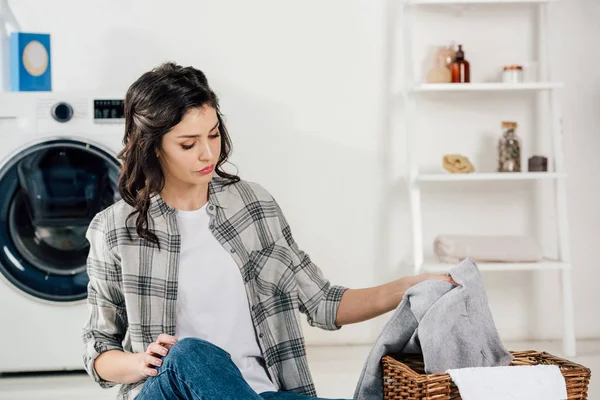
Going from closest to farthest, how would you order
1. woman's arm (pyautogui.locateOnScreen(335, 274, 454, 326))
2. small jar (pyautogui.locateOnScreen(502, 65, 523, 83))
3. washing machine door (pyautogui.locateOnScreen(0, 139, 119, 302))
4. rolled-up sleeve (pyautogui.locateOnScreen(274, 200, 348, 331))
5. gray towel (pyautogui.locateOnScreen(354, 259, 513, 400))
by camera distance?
gray towel (pyautogui.locateOnScreen(354, 259, 513, 400)), woman's arm (pyautogui.locateOnScreen(335, 274, 454, 326)), rolled-up sleeve (pyautogui.locateOnScreen(274, 200, 348, 331)), washing machine door (pyautogui.locateOnScreen(0, 139, 119, 302)), small jar (pyautogui.locateOnScreen(502, 65, 523, 83))

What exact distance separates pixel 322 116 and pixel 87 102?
99 cm

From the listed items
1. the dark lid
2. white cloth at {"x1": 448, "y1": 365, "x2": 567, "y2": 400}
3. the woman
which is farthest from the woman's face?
the dark lid

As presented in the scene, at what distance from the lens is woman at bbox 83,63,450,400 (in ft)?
4.91

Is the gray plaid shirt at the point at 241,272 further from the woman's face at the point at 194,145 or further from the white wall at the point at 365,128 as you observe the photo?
the white wall at the point at 365,128

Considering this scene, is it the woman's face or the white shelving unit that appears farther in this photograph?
the white shelving unit

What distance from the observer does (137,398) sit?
130cm

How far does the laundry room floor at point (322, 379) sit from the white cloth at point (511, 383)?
1308mm

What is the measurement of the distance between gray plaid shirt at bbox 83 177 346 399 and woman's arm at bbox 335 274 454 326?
0.02 meters

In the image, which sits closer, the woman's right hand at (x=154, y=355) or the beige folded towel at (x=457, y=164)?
the woman's right hand at (x=154, y=355)

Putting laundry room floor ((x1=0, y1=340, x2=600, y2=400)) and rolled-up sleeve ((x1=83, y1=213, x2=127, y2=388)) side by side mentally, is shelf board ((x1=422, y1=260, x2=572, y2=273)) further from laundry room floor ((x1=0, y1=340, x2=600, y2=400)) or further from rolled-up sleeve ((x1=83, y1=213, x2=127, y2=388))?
rolled-up sleeve ((x1=83, y1=213, x2=127, y2=388))

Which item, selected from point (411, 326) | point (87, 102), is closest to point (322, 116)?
point (87, 102)

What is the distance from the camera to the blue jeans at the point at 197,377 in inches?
47.6

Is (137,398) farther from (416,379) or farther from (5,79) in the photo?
Answer: (5,79)

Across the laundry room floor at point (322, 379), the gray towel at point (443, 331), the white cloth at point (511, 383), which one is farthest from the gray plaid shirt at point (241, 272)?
the laundry room floor at point (322, 379)
